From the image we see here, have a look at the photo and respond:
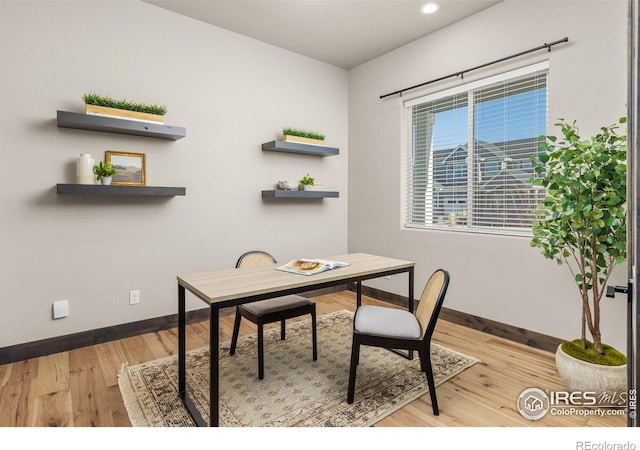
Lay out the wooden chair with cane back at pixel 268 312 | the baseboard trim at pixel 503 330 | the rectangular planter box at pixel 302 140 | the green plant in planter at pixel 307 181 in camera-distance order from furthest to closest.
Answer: the green plant in planter at pixel 307 181 < the rectangular planter box at pixel 302 140 < the baseboard trim at pixel 503 330 < the wooden chair with cane back at pixel 268 312

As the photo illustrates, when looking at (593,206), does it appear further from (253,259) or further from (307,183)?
(307,183)

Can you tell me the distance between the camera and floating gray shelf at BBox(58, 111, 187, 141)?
2.41 metres

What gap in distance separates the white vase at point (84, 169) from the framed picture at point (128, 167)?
→ 17 cm

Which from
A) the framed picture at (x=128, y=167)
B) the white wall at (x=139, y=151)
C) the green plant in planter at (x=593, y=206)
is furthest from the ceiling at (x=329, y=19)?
the green plant in planter at (x=593, y=206)

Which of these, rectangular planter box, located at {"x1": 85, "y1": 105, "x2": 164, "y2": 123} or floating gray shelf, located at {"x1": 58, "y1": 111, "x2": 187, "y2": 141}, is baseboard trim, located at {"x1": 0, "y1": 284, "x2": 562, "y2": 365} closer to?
floating gray shelf, located at {"x1": 58, "y1": 111, "x2": 187, "y2": 141}

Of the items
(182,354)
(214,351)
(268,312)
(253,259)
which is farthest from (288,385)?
(253,259)

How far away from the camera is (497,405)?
1.92 metres

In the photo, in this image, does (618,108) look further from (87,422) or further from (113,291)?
(113,291)

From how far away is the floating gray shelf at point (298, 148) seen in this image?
3471mm

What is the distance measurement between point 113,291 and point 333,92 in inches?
121

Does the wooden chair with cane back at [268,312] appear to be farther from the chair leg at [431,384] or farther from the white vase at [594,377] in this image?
the white vase at [594,377]

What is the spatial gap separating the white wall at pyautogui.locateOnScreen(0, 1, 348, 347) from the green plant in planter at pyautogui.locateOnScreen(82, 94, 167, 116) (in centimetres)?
12

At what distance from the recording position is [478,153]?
314 cm
